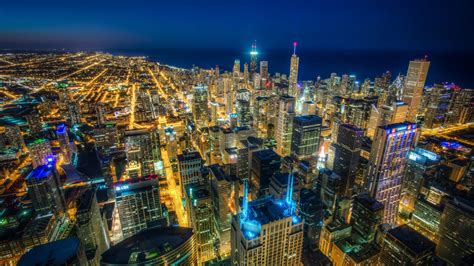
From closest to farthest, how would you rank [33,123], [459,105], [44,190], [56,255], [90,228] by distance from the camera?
[56,255] < [90,228] < [44,190] < [33,123] < [459,105]

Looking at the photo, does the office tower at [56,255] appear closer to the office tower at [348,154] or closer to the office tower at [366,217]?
the office tower at [366,217]

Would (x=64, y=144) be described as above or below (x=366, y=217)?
above

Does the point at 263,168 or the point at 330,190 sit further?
the point at 263,168

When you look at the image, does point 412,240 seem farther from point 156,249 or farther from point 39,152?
point 39,152

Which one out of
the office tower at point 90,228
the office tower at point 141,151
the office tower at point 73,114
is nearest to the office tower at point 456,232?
the office tower at point 90,228

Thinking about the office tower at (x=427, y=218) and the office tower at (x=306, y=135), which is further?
the office tower at (x=306, y=135)

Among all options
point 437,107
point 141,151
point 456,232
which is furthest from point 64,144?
point 437,107
